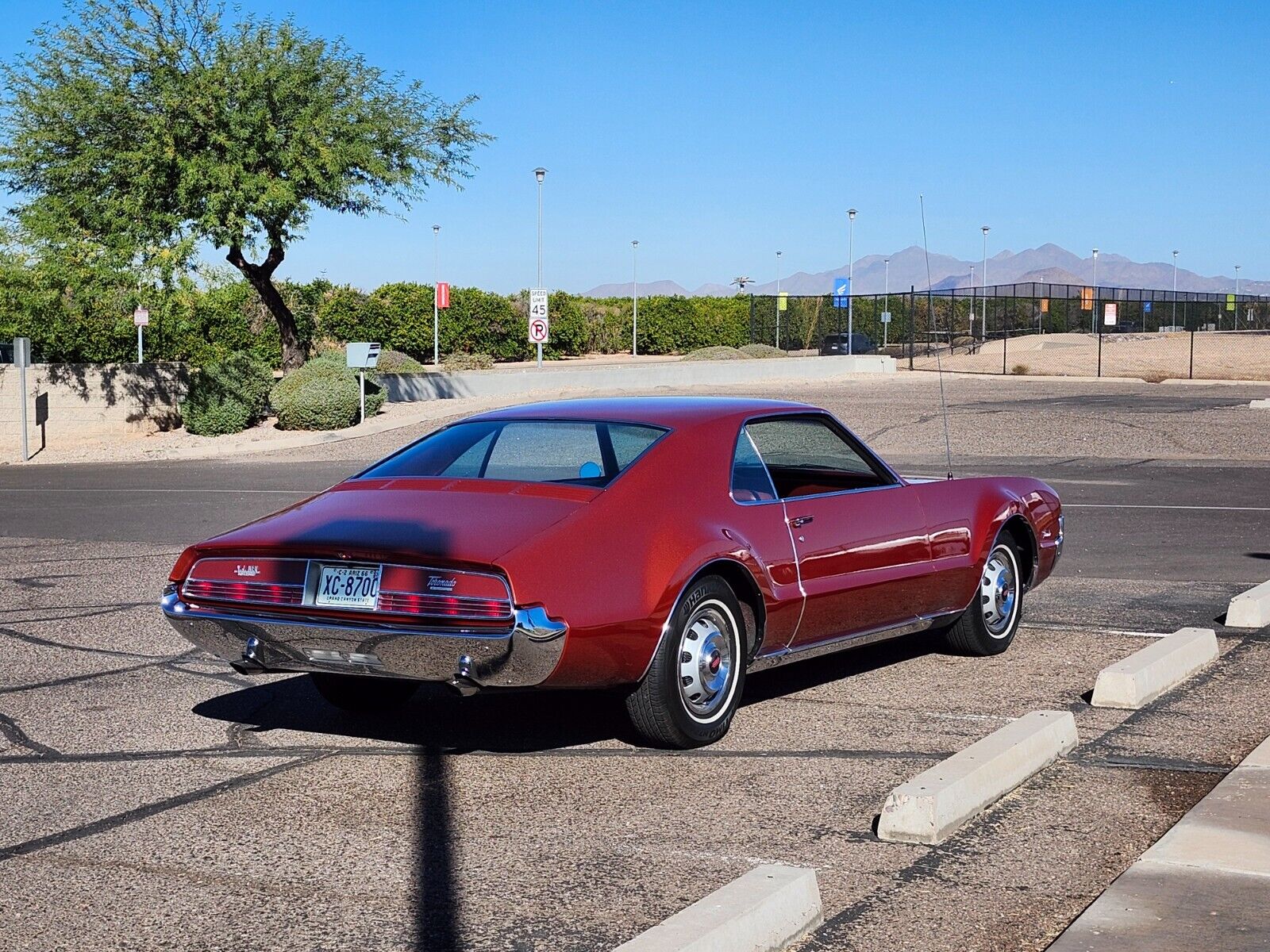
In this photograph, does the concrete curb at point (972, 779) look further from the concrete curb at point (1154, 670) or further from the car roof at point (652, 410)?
the car roof at point (652, 410)

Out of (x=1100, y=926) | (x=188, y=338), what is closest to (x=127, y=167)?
(x=188, y=338)

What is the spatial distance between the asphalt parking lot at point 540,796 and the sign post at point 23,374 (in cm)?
1910

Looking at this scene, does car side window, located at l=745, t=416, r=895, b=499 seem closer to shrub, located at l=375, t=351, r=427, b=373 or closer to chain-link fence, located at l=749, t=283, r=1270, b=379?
shrub, located at l=375, t=351, r=427, b=373

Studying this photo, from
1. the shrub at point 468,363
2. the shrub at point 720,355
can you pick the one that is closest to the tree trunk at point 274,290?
the shrub at point 468,363

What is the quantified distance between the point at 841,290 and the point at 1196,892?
4976cm

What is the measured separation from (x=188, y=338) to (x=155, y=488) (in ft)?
88.0

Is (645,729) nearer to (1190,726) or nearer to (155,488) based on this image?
(1190,726)

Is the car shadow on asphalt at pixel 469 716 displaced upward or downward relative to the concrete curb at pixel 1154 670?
downward

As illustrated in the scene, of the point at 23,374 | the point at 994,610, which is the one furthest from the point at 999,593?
the point at 23,374

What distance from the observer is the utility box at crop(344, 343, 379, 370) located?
1227 inches

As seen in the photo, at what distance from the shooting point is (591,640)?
584cm

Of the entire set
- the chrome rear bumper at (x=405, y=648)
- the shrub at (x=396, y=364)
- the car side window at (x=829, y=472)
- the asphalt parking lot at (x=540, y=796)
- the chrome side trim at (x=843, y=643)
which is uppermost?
the shrub at (x=396, y=364)

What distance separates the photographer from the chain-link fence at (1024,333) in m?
50.5

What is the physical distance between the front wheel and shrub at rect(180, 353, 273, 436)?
27.3 meters
